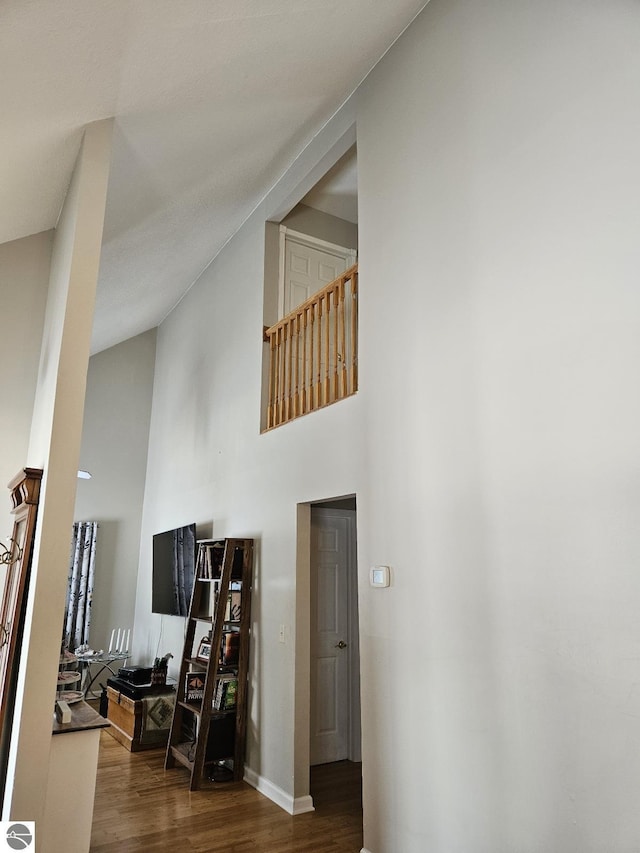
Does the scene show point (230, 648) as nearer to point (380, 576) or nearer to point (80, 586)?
point (380, 576)

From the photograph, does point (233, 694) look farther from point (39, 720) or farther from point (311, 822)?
point (39, 720)

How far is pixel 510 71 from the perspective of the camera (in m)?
2.95

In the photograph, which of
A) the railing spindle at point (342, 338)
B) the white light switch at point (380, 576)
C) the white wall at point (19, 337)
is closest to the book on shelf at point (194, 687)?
the white wall at point (19, 337)

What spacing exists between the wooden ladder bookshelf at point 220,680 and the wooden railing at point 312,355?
1205 millimetres

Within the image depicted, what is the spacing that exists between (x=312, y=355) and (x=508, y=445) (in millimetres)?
2077

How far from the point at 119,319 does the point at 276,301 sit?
2484mm

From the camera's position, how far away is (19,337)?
4.22 metres

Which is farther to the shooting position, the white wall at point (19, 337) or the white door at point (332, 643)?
the white door at point (332, 643)

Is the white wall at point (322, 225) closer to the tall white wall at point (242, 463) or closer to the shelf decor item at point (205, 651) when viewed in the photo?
the tall white wall at point (242, 463)

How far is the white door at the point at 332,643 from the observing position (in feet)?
16.2

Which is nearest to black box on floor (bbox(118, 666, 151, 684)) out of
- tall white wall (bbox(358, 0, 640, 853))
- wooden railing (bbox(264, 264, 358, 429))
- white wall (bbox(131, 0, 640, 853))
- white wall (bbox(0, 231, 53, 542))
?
white wall (bbox(131, 0, 640, 853))

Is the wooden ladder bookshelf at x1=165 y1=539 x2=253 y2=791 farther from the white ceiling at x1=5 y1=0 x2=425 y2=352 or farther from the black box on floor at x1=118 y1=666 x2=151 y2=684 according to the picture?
the white ceiling at x1=5 y1=0 x2=425 y2=352

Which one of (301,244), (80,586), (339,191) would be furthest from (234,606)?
(339,191)

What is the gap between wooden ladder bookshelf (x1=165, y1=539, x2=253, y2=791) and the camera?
4449mm
